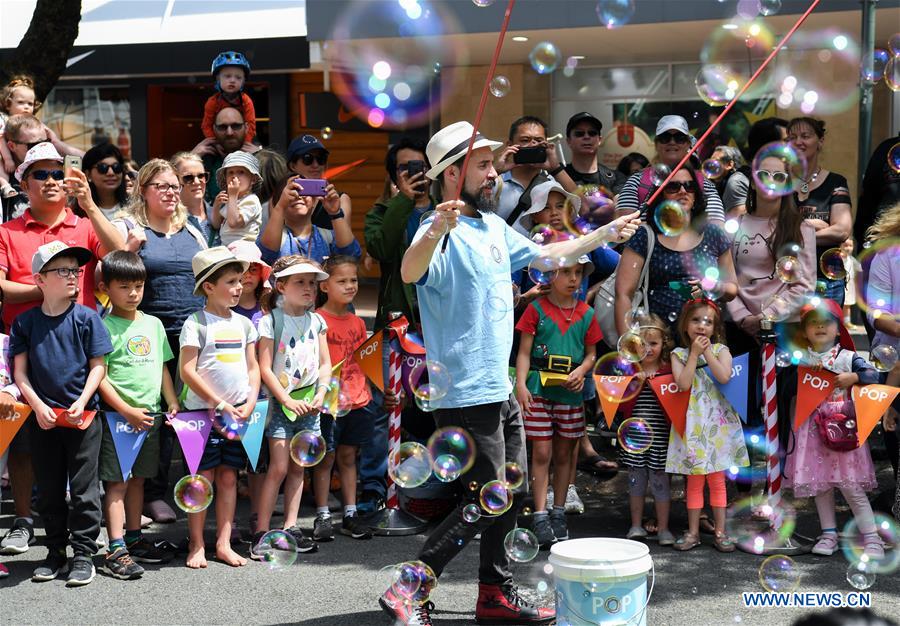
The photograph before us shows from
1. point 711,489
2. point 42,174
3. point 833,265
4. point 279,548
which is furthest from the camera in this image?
point 833,265

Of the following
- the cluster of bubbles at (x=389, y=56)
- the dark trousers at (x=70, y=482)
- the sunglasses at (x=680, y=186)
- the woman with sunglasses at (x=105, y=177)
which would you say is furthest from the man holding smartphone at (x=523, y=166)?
the cluster of bubbles at (x=389, y=56)

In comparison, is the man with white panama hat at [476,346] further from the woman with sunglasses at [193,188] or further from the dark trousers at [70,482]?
the woman with sunglasses at [193,188]

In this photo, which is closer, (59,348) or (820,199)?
(59,348)

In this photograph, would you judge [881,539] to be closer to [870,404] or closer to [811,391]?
[870,404]

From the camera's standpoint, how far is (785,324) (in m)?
6.39

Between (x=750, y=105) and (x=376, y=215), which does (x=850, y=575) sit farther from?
(x=750, y=105)

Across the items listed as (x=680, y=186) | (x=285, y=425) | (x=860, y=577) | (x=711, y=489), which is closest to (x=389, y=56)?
(x=680, y=186)

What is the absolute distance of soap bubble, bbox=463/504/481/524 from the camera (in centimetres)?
477

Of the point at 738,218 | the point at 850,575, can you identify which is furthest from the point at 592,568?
the point at 738,218

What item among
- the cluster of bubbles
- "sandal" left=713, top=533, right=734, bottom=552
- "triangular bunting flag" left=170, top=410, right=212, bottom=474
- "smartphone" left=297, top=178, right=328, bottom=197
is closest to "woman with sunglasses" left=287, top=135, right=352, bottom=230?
"smartphone" left=297, top=178, right=328, bottom=197

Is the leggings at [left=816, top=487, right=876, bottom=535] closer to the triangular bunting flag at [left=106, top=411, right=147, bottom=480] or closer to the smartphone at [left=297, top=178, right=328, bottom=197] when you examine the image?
the smartphone at [left=297, top=178, right=328, bottom=197]

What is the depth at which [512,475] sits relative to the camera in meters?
4.89

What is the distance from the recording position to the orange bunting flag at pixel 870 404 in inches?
236

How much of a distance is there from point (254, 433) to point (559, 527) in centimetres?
169
